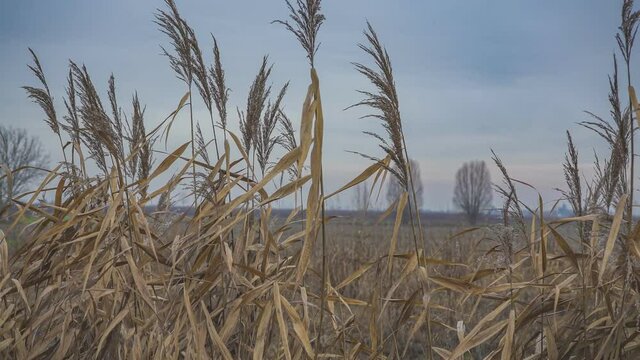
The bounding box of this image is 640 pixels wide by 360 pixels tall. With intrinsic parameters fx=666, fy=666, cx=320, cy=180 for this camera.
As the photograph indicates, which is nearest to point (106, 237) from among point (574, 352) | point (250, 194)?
point (250, 194)

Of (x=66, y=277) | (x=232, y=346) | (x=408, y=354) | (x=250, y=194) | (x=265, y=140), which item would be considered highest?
(x=265, y=140)

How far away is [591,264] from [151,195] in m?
1.73

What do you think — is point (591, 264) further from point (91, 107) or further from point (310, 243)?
point (91, 107)

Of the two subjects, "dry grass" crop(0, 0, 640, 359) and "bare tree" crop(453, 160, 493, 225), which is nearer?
"dry grass" crop(0, 0, 640, 359)

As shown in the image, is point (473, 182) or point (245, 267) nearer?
point (245, 267)

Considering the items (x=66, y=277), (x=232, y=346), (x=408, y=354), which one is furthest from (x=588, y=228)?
(x=408, y=354)

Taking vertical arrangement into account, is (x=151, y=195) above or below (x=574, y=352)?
above

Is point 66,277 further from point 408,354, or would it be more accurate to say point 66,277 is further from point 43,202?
point 408,354

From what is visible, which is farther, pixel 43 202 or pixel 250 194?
pixel 43 202

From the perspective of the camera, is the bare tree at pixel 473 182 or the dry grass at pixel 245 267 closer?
the dry grass at pixel 245 267

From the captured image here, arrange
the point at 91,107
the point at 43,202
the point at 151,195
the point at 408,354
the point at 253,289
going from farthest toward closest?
the point at 408,354
the point at 43,202
the point at 151,195
the point at 91,107
the point at 253,289

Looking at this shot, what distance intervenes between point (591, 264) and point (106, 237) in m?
1.86

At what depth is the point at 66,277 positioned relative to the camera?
2.89 m

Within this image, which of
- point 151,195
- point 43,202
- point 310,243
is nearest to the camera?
point 310,243
